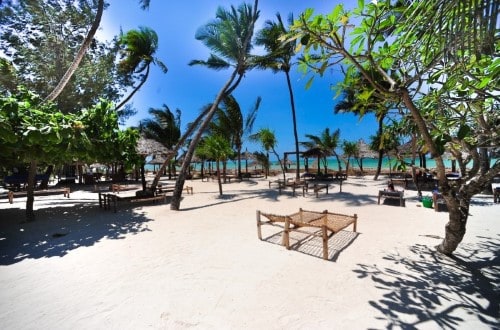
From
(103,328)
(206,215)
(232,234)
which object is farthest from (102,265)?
(206,215)

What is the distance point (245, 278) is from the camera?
12.2 ft

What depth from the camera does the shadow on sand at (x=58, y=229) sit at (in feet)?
16.9

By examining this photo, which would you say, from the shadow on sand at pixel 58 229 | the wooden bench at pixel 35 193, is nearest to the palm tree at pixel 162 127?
the wooden bench at pixel 35 193

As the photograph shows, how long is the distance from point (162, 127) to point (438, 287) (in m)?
25.0

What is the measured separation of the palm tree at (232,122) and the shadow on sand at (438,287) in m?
17.1

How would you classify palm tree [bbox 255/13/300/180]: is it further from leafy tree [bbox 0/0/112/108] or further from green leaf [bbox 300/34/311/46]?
green leaf [bbox 300/34/311/46]

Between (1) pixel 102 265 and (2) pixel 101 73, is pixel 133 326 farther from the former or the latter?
(2) pixel 101 73

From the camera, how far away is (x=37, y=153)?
6.49 meters

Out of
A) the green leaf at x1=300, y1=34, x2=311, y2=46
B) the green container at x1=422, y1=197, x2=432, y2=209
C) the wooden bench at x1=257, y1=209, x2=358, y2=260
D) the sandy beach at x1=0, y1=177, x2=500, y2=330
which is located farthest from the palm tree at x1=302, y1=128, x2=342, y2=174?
the green leaf at x1=300, y1=34, x2=311, y2=46

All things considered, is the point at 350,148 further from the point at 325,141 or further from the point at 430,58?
the point at 430,58

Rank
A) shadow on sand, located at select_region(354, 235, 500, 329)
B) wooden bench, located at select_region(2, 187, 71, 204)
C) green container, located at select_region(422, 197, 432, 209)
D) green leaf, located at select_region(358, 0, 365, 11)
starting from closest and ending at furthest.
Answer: green leaf, located at select_region(358, 0, 365, 11)
shadow on sand, located at select_region(354, 235, 500, 329)
green container, located at select_region(422, 197, 432, 209)
wooden bench, located at select_region(2, 187, 71, 204)

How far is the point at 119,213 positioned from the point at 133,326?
693cm

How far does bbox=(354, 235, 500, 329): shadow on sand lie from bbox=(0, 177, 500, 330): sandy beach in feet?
0.05

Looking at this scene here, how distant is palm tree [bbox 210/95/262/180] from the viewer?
20.0 metres
